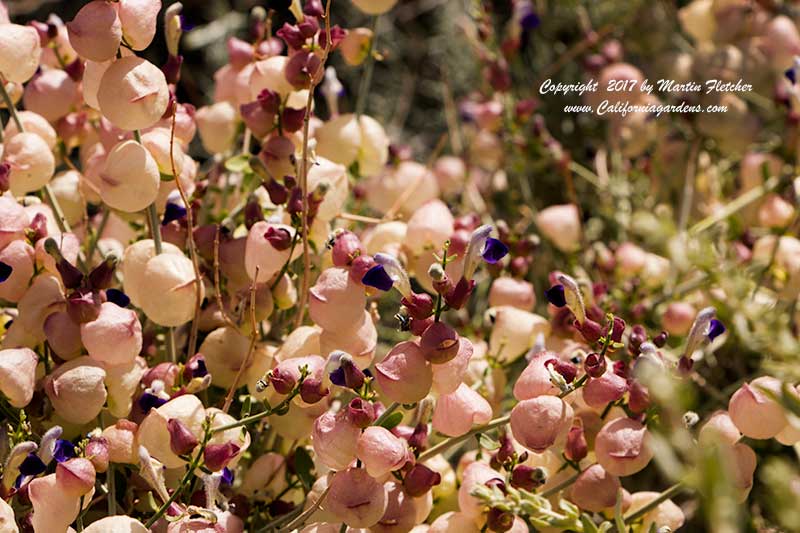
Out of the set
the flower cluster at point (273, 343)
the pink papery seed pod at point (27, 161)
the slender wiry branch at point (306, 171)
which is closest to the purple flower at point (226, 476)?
the flower cluster at point (273, 343)

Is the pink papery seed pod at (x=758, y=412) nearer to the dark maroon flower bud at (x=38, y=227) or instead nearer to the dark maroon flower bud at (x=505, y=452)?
the dark maroon flower bud at (x=505, y=452)

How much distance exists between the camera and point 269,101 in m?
0.58

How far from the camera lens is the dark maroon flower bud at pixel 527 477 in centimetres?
48

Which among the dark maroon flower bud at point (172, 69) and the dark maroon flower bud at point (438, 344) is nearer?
the dark maroon flower bud at point (438, 344)

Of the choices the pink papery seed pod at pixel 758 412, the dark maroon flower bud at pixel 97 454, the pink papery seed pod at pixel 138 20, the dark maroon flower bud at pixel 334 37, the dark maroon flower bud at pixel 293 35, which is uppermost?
the pink papery seed pod at pixel 138 20

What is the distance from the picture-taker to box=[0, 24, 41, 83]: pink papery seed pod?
54 centimetres

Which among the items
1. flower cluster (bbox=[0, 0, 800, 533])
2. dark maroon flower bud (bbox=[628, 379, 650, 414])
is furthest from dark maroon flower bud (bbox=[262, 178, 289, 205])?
dark maroon flower bud (bbox=[628, 379, 650, 414])

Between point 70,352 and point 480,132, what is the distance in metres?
0.55

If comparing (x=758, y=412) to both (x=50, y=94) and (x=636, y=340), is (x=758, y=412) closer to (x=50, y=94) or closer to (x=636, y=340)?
(x=636, y=340)

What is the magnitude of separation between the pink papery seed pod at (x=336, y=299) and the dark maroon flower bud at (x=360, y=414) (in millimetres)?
51

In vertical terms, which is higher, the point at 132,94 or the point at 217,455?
the point at 132,94

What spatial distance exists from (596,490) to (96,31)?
34 centimetres

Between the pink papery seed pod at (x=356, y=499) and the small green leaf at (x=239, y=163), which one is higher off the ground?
the small green leaf at (x=239, y=163)

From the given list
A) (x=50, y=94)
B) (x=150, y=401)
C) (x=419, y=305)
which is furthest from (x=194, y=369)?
(x=50, y=94)
